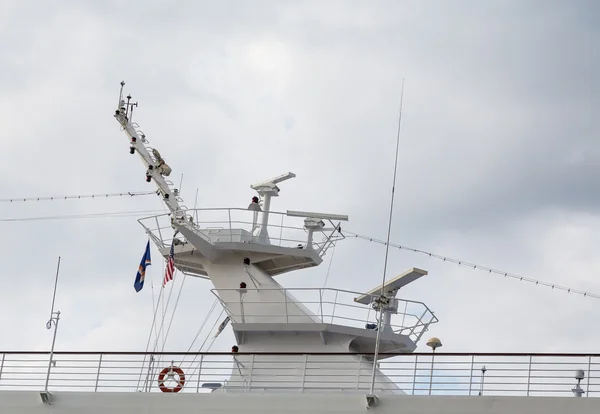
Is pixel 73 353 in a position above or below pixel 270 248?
below

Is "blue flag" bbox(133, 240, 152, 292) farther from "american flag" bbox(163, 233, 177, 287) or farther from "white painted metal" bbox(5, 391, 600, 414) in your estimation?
"white painted metal" bbox(5, 391, 600, 414)

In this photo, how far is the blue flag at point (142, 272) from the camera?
2734 cm

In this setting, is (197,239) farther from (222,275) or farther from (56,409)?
(56,409)

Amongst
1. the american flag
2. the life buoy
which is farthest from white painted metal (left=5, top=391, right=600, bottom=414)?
the american flag

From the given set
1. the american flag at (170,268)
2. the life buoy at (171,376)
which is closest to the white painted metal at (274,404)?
the life buoy at (171,376)

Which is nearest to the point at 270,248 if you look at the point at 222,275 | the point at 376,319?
the point at 222,275

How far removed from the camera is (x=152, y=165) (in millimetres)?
28703

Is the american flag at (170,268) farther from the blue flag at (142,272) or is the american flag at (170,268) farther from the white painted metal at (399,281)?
the white painted metal at (399,281)

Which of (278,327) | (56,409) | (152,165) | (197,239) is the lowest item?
(56,409)

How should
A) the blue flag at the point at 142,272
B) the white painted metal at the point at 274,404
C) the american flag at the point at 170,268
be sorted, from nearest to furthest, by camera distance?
the white painted metal at the point at 274,404, the american flag at the point at 170,268, the blue flag at the point at 142,272

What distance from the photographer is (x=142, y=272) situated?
2747cm

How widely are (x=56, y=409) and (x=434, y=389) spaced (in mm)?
7247

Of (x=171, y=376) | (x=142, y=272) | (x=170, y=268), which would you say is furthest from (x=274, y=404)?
(x=142, y=272)

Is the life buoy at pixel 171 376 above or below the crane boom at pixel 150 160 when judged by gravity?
below
